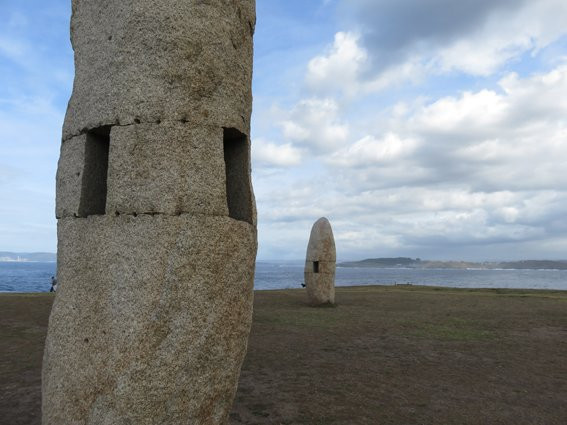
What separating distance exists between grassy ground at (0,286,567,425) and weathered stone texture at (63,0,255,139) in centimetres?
387

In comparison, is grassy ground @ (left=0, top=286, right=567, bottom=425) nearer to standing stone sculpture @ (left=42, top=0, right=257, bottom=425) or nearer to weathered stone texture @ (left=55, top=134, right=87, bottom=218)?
standing stone sculpture @ (left=42, top=0, right=257, bottom=425)

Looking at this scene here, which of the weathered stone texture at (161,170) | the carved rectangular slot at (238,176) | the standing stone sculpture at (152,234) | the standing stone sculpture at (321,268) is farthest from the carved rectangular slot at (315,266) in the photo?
the weathered stone texture at (161,170)

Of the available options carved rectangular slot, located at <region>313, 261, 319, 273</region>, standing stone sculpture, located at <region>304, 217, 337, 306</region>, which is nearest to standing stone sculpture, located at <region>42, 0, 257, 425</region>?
standing stone sculpture, located at <region>304, 217, 337, 306</region>

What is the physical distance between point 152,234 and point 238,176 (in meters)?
1.21

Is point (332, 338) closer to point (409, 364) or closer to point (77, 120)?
point (409, 364)

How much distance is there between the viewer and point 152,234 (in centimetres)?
369

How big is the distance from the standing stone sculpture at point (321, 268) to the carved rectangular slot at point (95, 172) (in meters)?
11.8

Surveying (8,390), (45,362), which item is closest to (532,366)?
(45,362)

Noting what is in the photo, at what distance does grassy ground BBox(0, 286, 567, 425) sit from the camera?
6.21m

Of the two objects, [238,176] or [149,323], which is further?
[238,176]

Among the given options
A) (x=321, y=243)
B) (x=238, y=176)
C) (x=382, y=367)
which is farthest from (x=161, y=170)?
(x=321, y=243)

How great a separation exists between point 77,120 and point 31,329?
8645mm

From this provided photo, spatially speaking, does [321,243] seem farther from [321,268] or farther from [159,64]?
[159,64]

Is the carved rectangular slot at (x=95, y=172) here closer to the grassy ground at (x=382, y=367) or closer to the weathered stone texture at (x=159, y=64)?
the weathered stone texture at (x=159, y=64)
